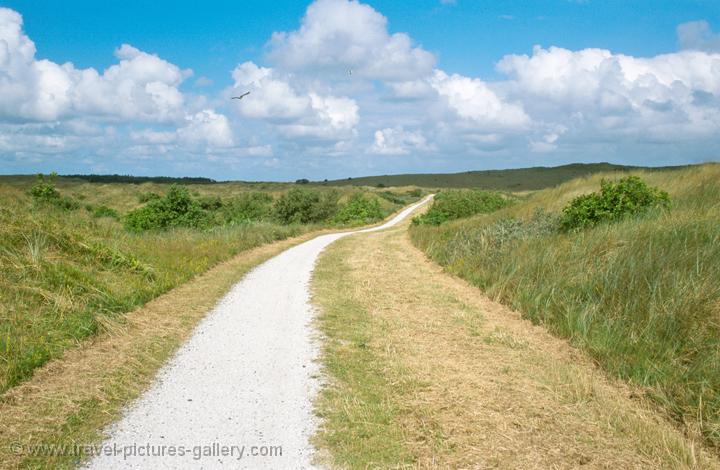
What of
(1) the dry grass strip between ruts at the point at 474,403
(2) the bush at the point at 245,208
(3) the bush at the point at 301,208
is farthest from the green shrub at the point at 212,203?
(1) the dry grass strip between ruts at the point at 474,403

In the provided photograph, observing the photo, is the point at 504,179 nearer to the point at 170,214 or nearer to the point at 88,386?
the point at 170,214

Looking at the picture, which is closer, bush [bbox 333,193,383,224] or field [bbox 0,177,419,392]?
field [bbox 0,177,419,392]

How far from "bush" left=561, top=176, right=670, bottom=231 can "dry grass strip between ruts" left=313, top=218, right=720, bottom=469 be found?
5374 millimetres

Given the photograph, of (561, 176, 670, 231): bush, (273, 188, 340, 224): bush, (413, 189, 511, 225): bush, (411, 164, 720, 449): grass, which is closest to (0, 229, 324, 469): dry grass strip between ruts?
(411, 164, 720, 449): grass

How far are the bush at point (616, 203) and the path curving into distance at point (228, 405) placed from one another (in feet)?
27.8

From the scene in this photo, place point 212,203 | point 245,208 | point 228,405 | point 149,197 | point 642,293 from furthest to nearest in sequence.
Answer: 1. point 212,203
2. point 245,208
3. point 149,197
4. point 642,293
5. point 228,405

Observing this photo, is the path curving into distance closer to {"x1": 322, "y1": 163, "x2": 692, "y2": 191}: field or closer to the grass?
the grass

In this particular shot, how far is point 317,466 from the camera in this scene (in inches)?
159

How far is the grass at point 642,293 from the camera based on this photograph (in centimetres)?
Result: 550

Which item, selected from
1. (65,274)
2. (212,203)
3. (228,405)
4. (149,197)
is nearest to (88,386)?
(228,405)

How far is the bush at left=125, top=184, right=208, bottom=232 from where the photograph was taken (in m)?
32.7

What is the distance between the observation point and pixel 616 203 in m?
12.9

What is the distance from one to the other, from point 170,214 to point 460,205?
796 inches

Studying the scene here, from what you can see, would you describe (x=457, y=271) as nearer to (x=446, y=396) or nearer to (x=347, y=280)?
(x=347, y=280)
